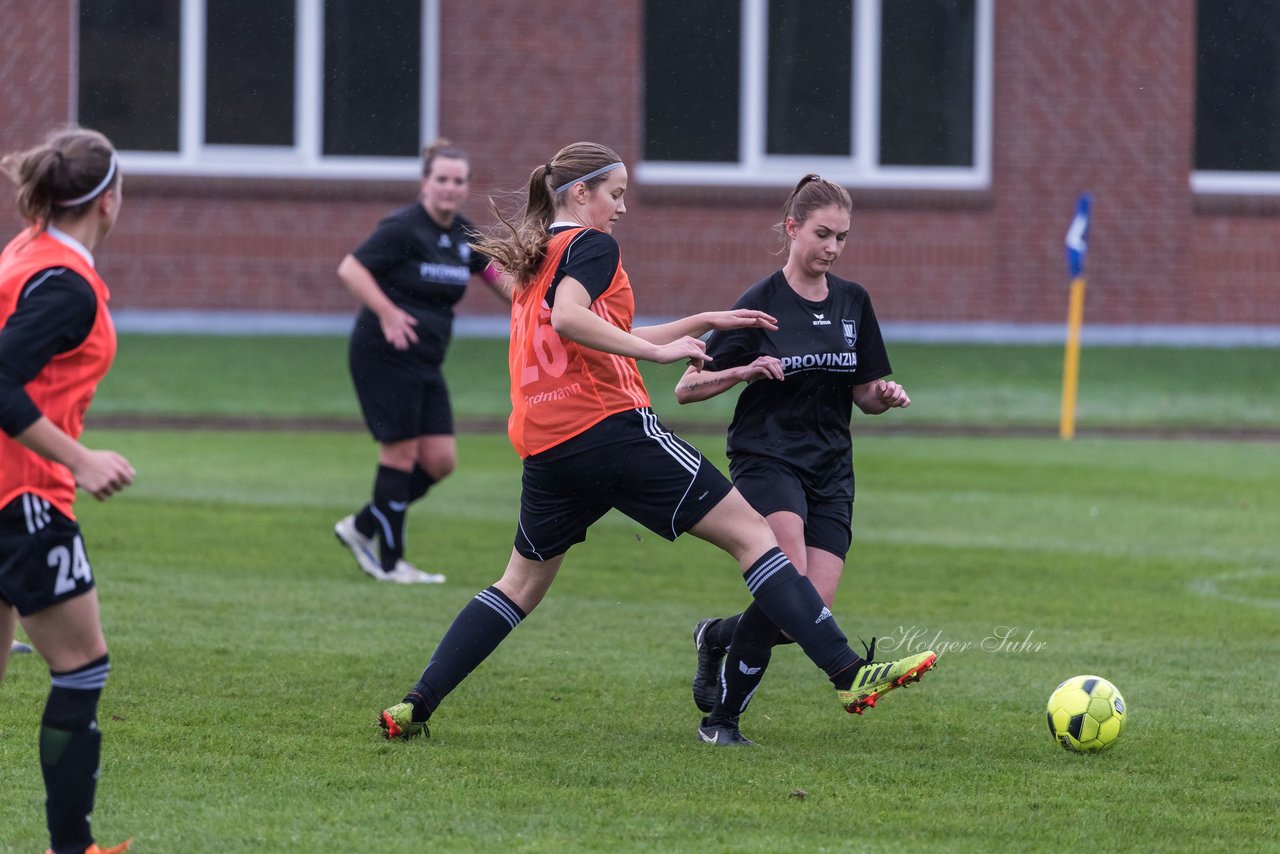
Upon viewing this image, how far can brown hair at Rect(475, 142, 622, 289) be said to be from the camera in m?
5.44

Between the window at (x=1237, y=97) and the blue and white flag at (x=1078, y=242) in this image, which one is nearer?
the blue and white flag at (x=1078, y=242)

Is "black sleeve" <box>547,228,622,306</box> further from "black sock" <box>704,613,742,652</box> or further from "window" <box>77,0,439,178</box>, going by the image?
"window" <box>77,0,439,178</box>

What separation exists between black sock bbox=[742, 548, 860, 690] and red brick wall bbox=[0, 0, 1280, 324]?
16322mm

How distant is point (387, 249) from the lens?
9.05 metres

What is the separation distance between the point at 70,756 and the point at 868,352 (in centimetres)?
306

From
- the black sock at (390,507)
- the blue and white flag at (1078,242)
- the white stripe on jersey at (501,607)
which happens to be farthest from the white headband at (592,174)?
the blue and white flag at (1078,242)

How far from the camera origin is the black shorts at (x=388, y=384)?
9.09 m

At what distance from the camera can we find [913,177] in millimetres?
22359

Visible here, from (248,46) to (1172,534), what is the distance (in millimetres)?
14305

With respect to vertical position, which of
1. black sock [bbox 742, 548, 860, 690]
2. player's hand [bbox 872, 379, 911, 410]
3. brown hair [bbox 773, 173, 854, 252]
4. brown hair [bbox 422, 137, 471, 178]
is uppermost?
brown hair [bbox 422, 137, 471, 178]

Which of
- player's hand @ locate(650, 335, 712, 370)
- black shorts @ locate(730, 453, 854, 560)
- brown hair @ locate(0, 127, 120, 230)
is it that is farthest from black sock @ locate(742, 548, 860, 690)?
brown hair @ locate(0, 127, 120, 230)

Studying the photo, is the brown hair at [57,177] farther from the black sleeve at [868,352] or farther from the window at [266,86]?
the window at [266,86]

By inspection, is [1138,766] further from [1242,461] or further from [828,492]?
[1242,461]

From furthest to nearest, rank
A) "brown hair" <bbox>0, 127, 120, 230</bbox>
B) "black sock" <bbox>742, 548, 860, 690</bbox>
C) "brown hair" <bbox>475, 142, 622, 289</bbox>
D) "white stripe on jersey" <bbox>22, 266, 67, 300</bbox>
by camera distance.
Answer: "brown hair" <bbox>475, 142, 622, 289</bbox> < "black sock" <bbox>742, 548, 860, 690</bbox> < "brown hair" <bbox>0, 127, 120, 230</bbox> < "white stripe on jersey" <bbox>22, 266, 67, 300</bbox>
